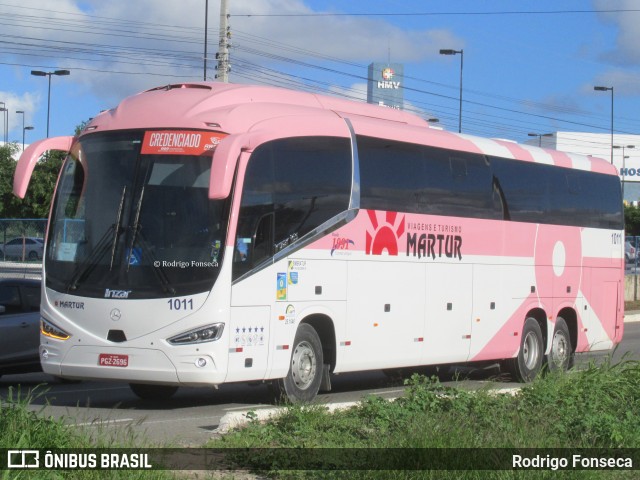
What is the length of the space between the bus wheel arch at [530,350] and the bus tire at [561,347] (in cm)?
34

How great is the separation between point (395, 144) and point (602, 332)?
7329 mm

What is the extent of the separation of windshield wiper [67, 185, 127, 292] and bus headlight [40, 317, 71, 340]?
20.6 inches

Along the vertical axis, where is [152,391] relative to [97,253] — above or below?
below

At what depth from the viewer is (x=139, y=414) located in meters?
12.8

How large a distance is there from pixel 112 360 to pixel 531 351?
8.75m

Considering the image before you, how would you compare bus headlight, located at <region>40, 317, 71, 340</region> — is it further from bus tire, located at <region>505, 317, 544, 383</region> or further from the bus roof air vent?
bus tire, located at <region>505, 317, 544, 383</region>

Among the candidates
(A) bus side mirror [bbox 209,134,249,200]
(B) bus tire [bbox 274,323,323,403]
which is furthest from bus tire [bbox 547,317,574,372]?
(A) bus side mirror [bbox 209,134,249,200]

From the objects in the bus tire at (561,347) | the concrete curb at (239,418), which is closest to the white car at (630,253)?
the bus tire at (561,347)

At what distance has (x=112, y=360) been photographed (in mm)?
12461

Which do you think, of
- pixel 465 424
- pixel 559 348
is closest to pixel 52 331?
pixel 465 424

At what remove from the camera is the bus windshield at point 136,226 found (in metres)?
12.3

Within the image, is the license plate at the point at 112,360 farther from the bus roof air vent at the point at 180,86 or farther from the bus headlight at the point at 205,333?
the bus roof air vent at the point at 180,86

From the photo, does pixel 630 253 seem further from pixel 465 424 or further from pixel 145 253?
pixel 465 424

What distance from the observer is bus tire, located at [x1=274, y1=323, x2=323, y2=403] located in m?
13.3
